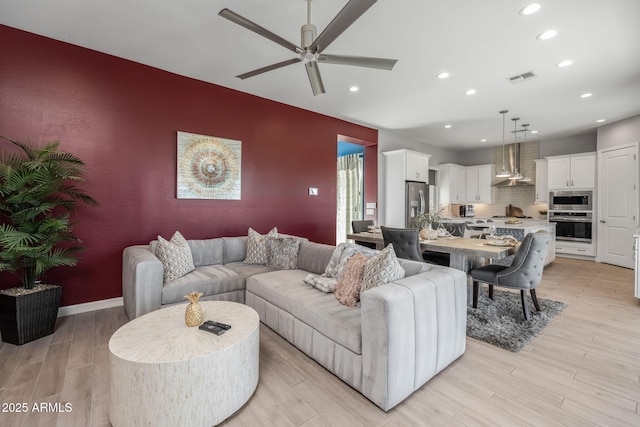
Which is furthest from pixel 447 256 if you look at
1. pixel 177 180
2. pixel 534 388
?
pixel 177 180

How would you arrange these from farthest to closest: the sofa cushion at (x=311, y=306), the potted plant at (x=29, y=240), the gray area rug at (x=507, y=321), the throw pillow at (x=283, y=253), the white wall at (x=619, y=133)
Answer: the white wall at (x=619, y=133), the throw pillow at (x=283, y=253), the gray area rug at (x=507, y=321), the potted plant at (x=29, y=240), the sofa cushion at (x=311, y=306)

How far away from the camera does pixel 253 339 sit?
1.79 meters

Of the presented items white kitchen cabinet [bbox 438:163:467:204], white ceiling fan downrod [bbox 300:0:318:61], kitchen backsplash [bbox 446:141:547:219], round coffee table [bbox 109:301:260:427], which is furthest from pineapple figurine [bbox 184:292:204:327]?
kitchen backsplash [bbox 446:141:547:219]

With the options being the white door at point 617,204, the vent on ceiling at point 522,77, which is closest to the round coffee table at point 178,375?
the vent on ceiling at point 522,77

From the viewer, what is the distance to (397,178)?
244 inches

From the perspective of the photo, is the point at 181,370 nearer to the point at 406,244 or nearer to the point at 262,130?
the point at 406,244

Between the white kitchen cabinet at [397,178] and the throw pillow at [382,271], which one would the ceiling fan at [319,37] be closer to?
the throw pillow at [382,271]

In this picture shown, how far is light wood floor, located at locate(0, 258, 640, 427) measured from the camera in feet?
5.30

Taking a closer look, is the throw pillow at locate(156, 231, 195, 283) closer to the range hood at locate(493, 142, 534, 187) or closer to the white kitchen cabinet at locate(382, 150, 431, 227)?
the white kitchen cabinet at locate(382, 150, 431, 227)

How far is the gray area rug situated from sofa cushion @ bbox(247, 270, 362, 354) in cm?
143

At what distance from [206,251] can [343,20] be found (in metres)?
2.91

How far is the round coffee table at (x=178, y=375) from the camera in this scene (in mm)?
1426

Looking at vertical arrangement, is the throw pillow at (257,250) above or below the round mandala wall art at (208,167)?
below

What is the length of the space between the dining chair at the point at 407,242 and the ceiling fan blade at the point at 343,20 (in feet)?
6.90
